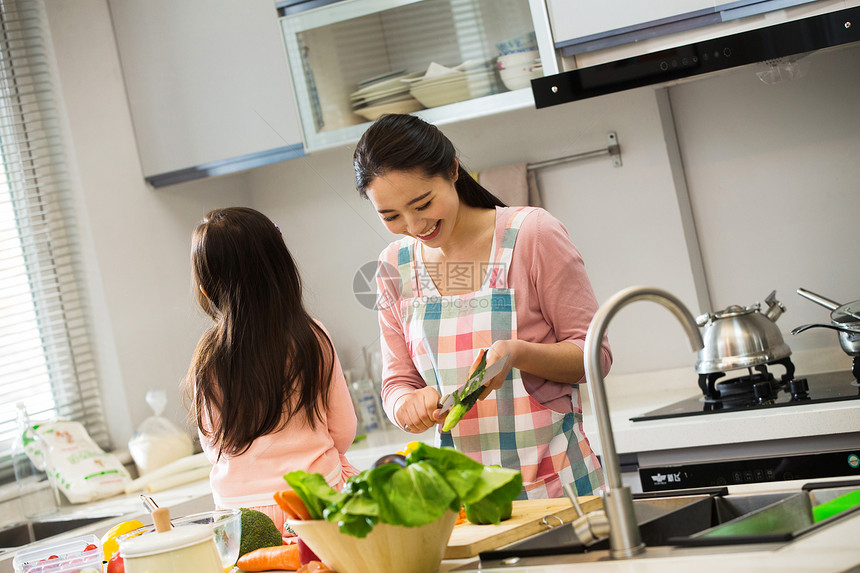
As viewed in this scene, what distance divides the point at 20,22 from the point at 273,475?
1.81 metres

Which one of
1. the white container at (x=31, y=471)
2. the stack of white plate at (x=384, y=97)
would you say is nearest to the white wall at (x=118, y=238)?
the white container at (x=31, y=471)

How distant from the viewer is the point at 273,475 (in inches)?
56.7

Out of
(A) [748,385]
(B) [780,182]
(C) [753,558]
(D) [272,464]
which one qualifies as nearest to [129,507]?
(D) [272,464]

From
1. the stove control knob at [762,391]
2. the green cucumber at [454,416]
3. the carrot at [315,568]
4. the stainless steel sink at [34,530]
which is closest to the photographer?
the carrot at [315,568]

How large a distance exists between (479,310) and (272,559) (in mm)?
543

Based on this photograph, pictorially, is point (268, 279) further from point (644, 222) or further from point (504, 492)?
point (644, 222)

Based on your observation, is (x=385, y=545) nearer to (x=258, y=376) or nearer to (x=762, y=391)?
(x=258, y=376)

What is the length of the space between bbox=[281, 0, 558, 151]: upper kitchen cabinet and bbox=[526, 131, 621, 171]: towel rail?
360 mm

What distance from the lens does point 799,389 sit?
1.97 metres

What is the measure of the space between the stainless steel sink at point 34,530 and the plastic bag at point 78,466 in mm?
132

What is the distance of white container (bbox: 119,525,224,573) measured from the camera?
976 millimetres

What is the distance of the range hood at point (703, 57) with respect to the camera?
6.33 ft

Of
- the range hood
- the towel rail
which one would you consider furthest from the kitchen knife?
the towel rail

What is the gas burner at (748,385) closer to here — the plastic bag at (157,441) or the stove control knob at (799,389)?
the stove control knob at (799,389)
